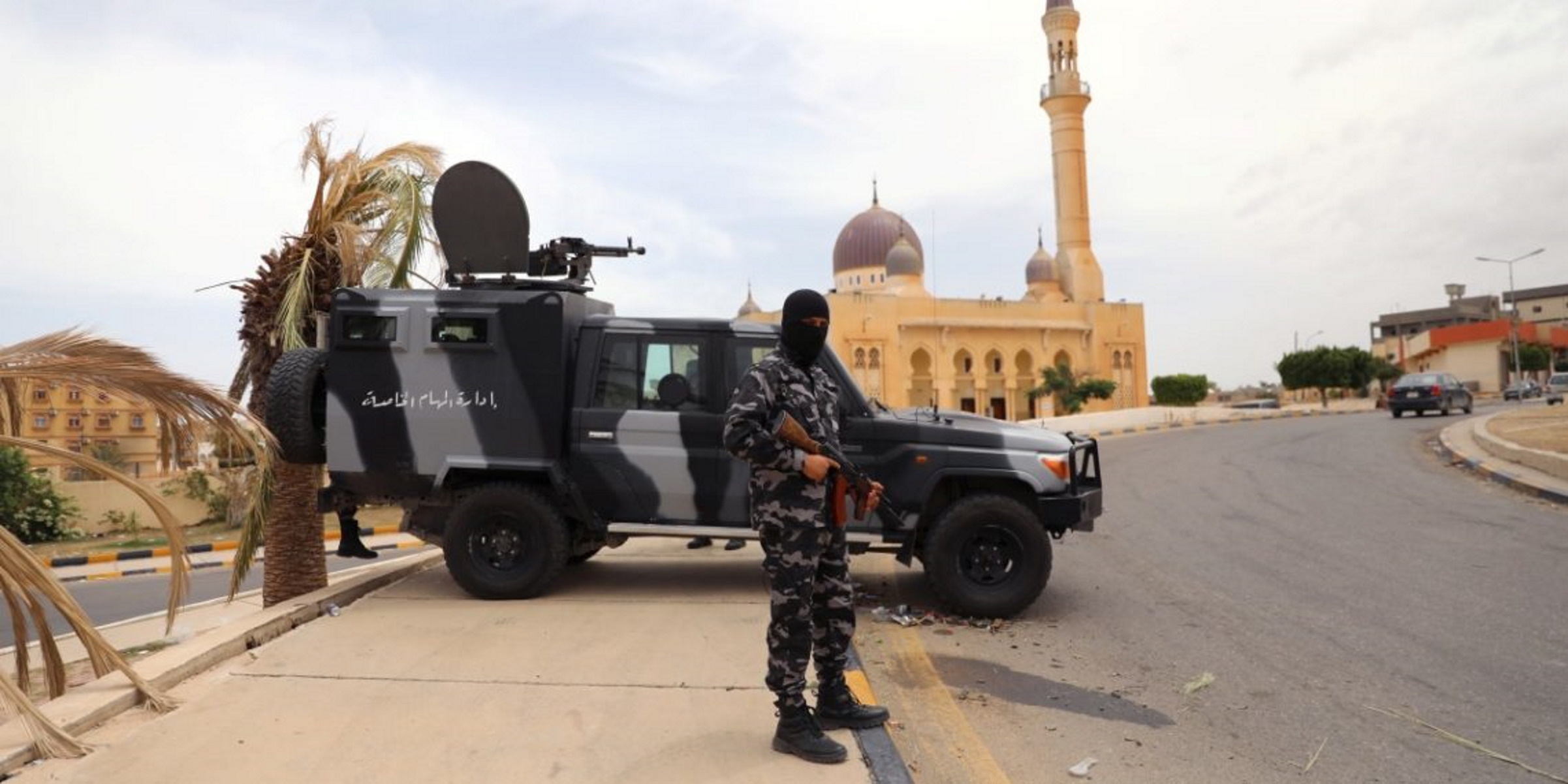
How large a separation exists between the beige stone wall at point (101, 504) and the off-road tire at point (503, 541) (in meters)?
24.5

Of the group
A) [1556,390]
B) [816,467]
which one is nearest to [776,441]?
[816,467]

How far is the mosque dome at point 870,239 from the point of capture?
63.3 meters

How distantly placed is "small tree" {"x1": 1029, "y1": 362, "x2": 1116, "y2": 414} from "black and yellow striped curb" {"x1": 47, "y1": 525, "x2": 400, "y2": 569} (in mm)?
40824

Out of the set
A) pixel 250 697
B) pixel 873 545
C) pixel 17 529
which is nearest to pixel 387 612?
pixel 250 697

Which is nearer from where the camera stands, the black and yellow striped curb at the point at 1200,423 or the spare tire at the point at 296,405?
the spare tire at the point at 296,405

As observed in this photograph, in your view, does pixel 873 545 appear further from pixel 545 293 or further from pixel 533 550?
pixel 545 293

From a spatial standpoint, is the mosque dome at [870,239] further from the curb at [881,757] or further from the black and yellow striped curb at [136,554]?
the curb at [881,757]

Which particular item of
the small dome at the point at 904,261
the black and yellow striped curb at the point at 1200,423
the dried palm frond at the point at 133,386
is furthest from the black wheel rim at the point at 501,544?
the small dome at the point at 904,261

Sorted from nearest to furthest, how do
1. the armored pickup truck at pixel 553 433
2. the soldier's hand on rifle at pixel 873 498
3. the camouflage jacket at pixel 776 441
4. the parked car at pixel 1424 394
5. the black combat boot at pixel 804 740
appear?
1. the black combat boot at pixel 804 740
2. the camouflage jacket at pixel 776 441
3. the soldier's hand on rifle at pixel 873 498
4. the armored pickup truck at pixel 553 433
5. the parked car at pixel 1424 394

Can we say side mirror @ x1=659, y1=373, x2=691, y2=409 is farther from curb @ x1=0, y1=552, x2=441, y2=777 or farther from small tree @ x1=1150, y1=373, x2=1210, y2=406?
small tree @ x1=1150, y1=373, x2=1210, y2=406

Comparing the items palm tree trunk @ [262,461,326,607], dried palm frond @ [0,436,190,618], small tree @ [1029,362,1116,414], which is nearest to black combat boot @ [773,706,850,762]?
dried palm frond @ [0,436,190,618]

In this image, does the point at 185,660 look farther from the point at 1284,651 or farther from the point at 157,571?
the point at 157,571

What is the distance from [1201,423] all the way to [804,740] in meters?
35.3

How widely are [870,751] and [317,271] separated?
252 inches
